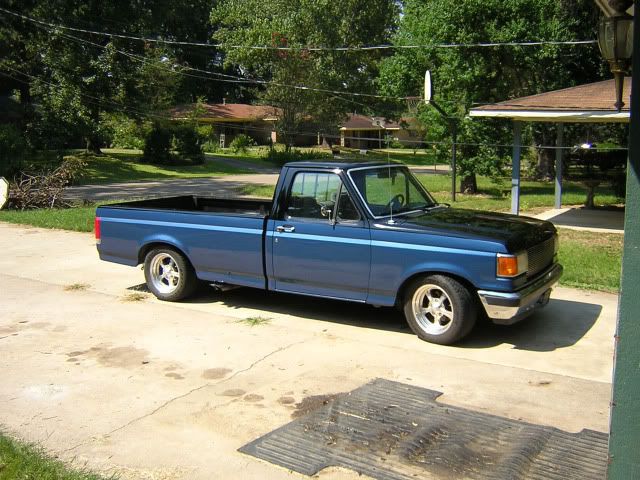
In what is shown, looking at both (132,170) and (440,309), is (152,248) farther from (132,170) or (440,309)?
(132,170)

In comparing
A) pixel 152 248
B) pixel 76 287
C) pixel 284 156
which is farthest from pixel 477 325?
pixel 284 156

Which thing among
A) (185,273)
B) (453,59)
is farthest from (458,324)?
(453,59)

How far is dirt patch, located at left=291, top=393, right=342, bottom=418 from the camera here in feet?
16.5

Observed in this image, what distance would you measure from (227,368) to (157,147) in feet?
112

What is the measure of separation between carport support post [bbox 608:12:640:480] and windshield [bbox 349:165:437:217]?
4.16m

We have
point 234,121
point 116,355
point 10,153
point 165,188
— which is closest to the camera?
point 116,355

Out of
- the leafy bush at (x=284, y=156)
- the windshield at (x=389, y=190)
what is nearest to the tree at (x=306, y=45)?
the leafy bush at (x=284, y=156)

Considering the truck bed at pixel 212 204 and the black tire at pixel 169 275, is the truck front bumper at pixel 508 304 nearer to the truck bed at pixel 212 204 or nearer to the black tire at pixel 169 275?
the black tire at pixel 169 275

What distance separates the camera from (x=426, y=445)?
175 inches

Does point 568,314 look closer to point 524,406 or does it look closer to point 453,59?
point 524,406

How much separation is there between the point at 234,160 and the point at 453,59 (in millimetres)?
25689

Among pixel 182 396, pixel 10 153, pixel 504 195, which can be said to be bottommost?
pixel 182 396

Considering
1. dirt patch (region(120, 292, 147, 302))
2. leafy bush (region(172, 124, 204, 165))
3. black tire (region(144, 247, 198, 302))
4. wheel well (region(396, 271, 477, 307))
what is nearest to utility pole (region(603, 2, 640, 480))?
wheel well (region(396, 271, 477, 307))

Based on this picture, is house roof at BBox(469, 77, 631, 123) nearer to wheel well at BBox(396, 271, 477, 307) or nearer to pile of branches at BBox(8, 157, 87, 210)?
wheel well at BBox(396, 271, 477, 307)
